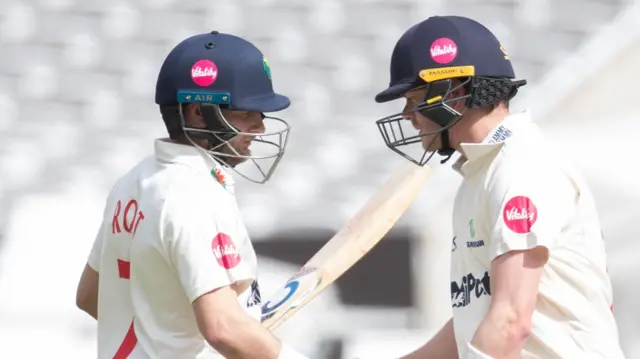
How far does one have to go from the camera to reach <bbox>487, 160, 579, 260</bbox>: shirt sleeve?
83.7 inches

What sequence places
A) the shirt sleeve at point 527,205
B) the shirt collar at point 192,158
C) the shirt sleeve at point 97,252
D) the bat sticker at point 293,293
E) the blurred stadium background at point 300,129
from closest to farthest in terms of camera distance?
1. the shirt sleeve at point 527,205
2. the shirt collar at point 192,158
3. the shirt sleeve at point 97,252
4. the bat sticker at point 293,293
5. the blurred stadium background at point 300,129

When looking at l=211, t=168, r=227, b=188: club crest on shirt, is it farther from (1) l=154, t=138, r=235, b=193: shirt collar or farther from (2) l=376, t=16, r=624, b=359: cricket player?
(2) l=376, t=16, r=624, b=359: cricket player

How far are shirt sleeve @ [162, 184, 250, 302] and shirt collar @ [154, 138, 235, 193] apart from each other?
9 centimetres

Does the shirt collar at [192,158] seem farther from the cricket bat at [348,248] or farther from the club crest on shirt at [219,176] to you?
the cricket bat at [348,248]

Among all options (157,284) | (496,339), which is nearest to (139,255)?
(157,284)

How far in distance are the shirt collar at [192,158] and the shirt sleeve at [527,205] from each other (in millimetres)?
513

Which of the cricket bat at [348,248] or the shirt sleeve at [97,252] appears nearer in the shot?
the shirt sleeve at [97,252]

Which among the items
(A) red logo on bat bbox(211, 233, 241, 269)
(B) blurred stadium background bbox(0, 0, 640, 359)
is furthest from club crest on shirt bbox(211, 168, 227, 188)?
(B) blurred stadium background bbox(0, 0, 640, 359)

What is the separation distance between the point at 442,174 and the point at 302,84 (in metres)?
0.65

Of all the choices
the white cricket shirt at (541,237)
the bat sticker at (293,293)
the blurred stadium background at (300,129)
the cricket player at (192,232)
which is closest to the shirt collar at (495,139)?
the white cricket shirt at (541,237)

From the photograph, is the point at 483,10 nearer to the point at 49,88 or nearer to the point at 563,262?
the point at 49,88

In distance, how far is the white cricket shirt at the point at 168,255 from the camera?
7.28ft

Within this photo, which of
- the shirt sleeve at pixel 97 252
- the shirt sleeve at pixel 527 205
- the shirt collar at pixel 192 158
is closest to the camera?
the shirt sleeve at pixel 527 205

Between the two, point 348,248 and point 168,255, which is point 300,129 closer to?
point 348,248
